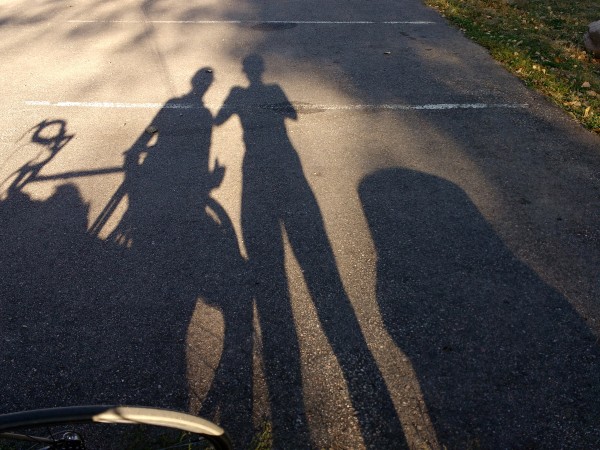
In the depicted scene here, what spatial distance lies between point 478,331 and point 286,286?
156 centimetres

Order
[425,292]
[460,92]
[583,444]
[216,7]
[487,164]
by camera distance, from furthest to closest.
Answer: [216,7] → [460,92] → [487,164] → [425,292] → [583,444]

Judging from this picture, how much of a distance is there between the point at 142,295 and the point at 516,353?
9.71 feet

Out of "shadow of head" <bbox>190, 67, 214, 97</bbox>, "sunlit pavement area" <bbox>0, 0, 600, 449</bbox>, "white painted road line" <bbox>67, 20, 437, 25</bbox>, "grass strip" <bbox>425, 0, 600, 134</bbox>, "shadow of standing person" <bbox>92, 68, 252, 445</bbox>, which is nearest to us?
"sunlit pavement area" <bbox>0, 0, 600, 449</bbox>

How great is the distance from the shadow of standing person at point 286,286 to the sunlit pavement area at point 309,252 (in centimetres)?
2

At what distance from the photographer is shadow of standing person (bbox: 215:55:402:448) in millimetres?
3230

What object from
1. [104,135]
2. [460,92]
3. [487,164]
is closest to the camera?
[487,164]

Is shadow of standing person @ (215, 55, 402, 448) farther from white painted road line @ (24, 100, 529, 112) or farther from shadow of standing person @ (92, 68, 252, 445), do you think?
white painted road line @ (24, 100, 529, 112)

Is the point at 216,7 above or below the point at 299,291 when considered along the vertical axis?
above

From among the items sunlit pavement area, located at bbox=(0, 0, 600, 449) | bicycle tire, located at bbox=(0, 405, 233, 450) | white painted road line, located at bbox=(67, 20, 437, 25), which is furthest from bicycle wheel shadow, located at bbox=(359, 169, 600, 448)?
white painted road line, located at bbox=(67, 20, 437, 25)

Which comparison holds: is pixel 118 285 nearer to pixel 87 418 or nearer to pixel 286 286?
pixel 286 286

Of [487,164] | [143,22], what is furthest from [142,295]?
[143,22]

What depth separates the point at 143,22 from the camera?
11219mm

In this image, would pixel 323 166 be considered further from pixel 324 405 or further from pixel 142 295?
pixel 324 405

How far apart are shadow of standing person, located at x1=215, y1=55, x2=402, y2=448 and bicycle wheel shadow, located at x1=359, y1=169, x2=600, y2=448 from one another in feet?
1.12
